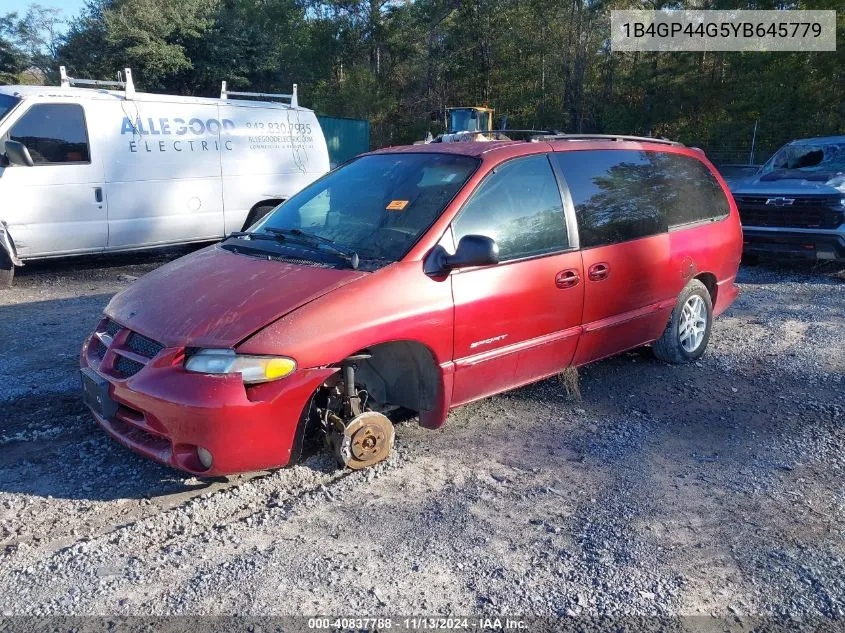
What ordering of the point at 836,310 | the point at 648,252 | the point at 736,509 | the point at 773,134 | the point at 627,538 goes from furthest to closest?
the point at 773,134 < the point at 836,310 < the point at 648,252 < the point at 736,509 < the point at 627,538

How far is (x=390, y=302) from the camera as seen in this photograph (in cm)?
354

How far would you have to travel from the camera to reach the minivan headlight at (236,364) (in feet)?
10.5

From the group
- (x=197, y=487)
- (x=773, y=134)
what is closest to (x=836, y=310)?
(x=197, y=487)

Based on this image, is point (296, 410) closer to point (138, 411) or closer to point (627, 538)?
point (138, 411)

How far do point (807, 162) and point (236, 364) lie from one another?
9926 millimetres

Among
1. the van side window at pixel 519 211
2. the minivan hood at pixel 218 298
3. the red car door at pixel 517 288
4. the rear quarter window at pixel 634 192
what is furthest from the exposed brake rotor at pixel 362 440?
the rear quarter window at pixel 634 192

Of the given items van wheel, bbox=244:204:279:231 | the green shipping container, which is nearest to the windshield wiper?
van wheel, bbox=244:204:279:231

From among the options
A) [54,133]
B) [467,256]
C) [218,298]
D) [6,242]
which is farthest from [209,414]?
[54,133]

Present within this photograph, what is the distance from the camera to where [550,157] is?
450 centimetres

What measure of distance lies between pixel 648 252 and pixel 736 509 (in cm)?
202

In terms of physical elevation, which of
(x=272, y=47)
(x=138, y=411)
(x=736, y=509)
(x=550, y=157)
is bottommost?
(x=736, y=509)

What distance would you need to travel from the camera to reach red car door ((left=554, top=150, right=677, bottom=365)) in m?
4.54

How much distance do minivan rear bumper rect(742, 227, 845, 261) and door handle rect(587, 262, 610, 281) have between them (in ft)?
16.7

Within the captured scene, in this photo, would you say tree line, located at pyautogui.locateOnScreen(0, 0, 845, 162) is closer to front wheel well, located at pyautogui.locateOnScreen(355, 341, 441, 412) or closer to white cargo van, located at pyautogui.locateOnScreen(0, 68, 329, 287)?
white cargo van, located at pyautogui.locateOnScreen(0, 68, 329, 287)
